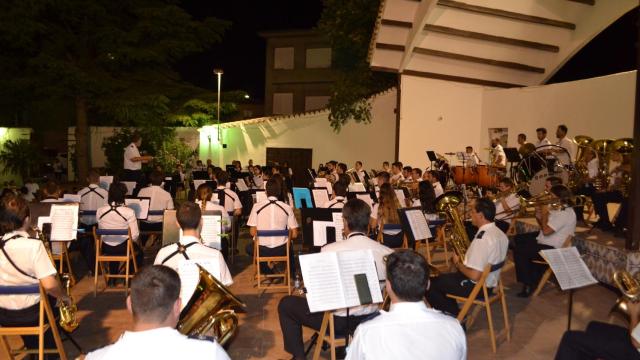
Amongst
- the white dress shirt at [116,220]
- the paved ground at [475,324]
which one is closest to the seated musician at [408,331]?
the paved ground at [475,324]

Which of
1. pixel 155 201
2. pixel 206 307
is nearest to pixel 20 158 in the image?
pixel 155 201

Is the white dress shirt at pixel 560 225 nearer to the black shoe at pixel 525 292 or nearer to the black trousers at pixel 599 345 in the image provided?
the black shoe at pixel 525 292

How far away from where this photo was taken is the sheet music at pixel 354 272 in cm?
398

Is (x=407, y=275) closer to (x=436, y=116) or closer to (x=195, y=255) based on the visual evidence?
(x=195, y=255)

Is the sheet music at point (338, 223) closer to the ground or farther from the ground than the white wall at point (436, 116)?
closer to the ground

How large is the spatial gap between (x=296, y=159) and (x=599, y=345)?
20331mm

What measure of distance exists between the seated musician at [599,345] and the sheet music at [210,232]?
375cm

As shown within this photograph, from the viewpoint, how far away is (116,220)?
7465 mm

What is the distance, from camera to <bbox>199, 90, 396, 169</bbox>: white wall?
22.2 metres

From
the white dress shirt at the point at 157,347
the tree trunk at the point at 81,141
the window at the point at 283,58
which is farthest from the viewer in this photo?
the window at the point at 283,58

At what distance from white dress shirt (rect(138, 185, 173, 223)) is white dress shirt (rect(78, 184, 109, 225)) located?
699 millimetres

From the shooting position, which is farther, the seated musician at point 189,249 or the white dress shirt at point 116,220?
the white dress shirt at point 116,220

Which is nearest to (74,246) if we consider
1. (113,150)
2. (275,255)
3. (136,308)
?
(275,255)

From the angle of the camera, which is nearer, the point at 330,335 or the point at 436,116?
the point at 330,335
